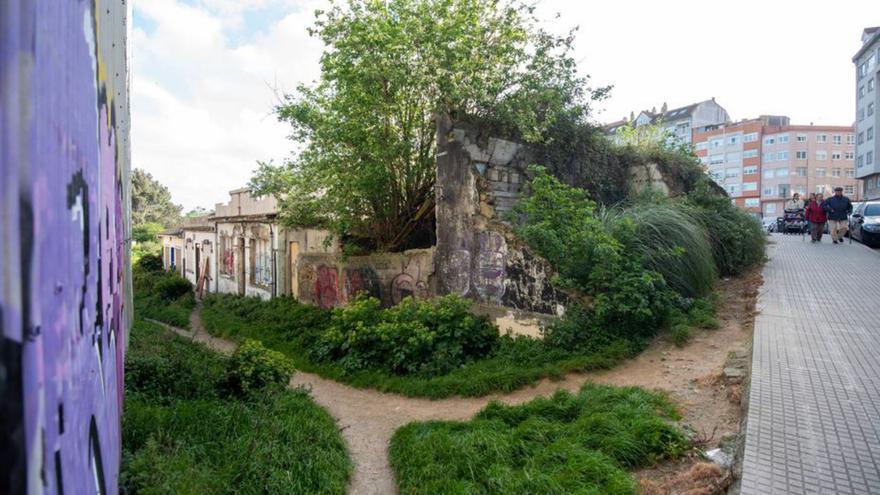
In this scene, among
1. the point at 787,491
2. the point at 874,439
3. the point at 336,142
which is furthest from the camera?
the point at 336,142

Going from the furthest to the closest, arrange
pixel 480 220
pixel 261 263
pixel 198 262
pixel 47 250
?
1. pixel 198 262
2. pixel 261 263
3. pixel 480 220
4. pixel 47 250

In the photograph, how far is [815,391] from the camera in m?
4.85

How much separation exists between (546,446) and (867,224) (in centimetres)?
1532

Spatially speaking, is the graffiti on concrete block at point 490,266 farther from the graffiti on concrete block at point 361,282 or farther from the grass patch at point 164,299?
the grass patch at point 164,299

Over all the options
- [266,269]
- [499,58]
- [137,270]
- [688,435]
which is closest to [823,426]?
[688,435]

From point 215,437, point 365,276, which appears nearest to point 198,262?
point 365,276

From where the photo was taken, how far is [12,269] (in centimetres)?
110

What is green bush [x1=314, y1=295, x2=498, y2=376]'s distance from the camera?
334 inches

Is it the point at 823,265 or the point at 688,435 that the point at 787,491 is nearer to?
the point at 688,435

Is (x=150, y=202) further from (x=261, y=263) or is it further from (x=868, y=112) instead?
(x=868, y=112)

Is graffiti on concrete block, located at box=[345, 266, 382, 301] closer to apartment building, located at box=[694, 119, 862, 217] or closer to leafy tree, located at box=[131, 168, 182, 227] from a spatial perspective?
leafy tree, located at box=[131, 168, 182, 227]

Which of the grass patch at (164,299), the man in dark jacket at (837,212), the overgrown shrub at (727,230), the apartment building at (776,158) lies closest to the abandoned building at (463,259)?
the overgrown shrub at (727,230)

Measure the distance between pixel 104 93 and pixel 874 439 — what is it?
18.9 ft

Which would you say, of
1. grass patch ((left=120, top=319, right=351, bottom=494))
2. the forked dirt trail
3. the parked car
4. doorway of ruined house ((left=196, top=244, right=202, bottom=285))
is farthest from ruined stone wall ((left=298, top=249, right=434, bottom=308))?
the parked car
